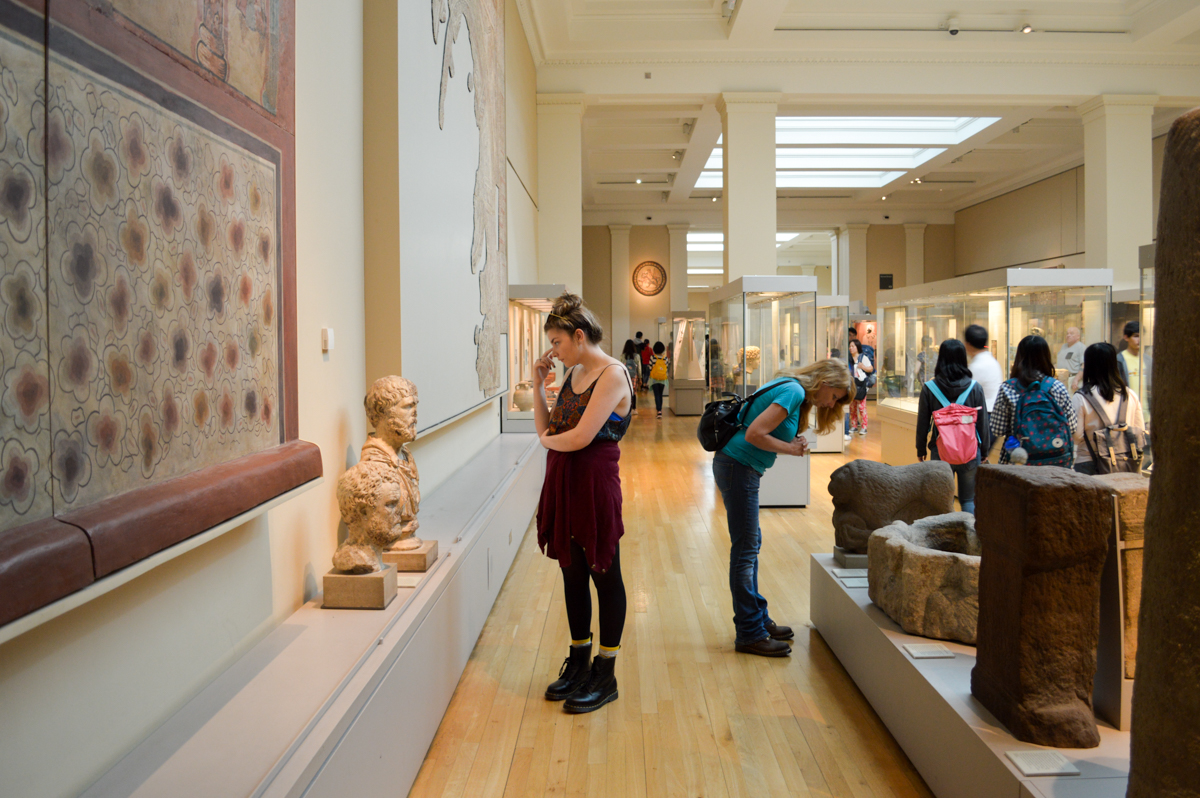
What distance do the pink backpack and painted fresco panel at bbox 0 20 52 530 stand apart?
17.6 ft

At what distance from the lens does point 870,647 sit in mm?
3459

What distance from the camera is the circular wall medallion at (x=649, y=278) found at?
21.9 meters

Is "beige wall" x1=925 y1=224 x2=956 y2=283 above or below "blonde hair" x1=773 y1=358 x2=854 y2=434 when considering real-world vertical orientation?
above

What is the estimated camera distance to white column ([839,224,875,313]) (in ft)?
70.5

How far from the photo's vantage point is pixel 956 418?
545 cm

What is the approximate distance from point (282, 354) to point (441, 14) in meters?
2.95

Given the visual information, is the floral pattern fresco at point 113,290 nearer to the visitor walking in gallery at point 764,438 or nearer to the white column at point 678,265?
the visitor walking in gallery at point 764,438

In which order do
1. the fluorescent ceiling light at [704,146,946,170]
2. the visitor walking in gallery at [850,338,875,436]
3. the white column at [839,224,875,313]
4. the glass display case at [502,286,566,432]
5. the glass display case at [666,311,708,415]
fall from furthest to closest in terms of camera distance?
1. the white column at [839,224,875,313]
2. the glass display case at [666,311,708,415]
3. the fluorescent ceiling light at [704,146,946,170]
4. the visitor walking in gallery at [850,338,875,436]
5. the glass display case at [502,286,566,432]

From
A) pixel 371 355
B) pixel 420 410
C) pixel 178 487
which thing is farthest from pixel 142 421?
pixel 420 410

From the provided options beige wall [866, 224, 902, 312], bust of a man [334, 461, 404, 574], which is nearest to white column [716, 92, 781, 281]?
bust of a man [334, 461, 404, 574]

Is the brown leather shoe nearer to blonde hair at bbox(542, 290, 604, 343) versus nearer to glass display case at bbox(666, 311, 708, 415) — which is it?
blonde hair at bbox(542, 290, 604, 343)

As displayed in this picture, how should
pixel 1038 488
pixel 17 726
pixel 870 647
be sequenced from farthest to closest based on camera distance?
1. pixel 870 647
2. pixel 1038 488
3. pixel 17 726

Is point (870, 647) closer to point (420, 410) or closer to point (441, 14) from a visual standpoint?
point (420, 410)

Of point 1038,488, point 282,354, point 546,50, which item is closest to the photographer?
point 1038,488
